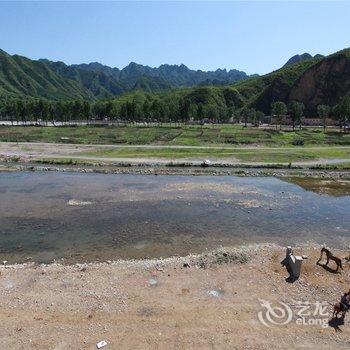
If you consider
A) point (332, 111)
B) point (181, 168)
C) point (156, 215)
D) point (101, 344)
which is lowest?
point (101, 344)

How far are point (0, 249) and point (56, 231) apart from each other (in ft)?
17.2

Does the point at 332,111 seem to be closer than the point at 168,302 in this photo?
No

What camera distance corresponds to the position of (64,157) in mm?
81188

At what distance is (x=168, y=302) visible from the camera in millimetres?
21609

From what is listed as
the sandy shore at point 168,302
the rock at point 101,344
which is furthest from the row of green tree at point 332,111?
the rock at point 101,344

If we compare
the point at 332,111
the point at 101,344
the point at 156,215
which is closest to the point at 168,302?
the point at 101,344

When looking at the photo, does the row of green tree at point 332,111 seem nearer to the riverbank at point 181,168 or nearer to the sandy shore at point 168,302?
the riverbank at point 181,168

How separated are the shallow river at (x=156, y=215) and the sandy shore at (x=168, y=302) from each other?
381cm

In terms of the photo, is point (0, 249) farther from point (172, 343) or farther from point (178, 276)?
point (172, 343)

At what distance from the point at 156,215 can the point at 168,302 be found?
62.1 feet

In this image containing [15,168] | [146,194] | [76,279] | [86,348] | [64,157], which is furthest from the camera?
[64,157]

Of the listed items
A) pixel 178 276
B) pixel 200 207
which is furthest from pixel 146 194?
pixel 178 276

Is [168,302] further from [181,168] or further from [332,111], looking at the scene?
[332,111]

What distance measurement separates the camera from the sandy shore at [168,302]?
18203 mm
